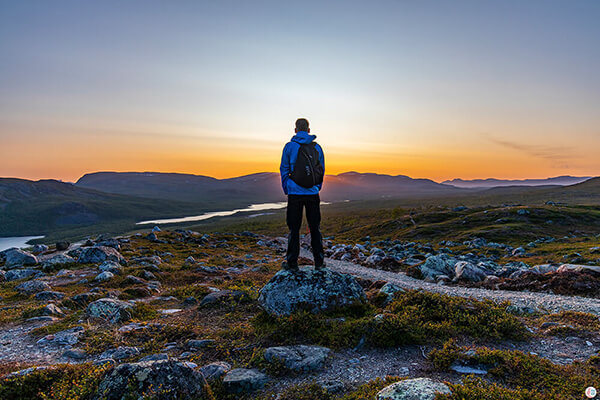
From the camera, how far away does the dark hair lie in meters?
10.3

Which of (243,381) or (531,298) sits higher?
(243,381)

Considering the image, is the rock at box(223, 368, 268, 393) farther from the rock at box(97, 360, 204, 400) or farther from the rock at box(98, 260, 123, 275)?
the rock at box(98, 260, 123, 275)

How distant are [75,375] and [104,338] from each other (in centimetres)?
274

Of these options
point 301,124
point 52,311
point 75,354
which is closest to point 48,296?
point 52,311

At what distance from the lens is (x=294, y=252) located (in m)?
10.7

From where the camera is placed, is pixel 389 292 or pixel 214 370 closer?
pixel 214 370

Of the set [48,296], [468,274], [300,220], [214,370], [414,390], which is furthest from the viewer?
[468,274]

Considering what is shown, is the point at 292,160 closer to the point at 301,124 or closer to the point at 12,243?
A: the point at 301,124

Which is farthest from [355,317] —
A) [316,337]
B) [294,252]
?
[294,252]

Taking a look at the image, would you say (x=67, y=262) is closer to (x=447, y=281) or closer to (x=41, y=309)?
(x=41, y=309)

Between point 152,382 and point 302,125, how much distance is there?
8.22m

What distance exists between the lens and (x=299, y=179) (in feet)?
32.6

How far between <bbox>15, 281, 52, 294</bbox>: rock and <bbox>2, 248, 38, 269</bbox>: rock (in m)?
8.37

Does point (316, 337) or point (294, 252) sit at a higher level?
point (294, 252)
